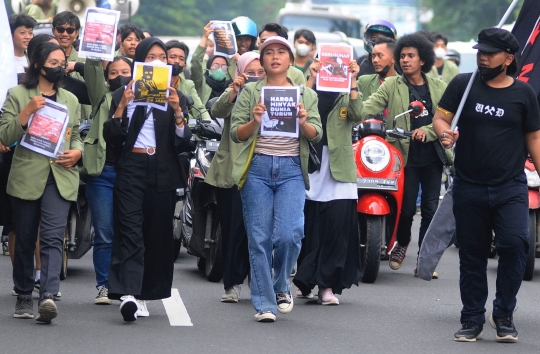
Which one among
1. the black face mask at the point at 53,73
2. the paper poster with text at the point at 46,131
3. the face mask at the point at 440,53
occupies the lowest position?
the paper poster with text at the point at 46,131

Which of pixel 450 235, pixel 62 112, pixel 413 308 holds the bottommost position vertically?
pixel 413 308

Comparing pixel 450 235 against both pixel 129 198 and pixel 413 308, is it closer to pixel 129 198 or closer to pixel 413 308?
pixel 413 308

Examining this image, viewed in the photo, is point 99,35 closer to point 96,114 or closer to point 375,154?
point 96,114

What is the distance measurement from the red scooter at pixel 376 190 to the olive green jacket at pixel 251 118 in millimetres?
2069

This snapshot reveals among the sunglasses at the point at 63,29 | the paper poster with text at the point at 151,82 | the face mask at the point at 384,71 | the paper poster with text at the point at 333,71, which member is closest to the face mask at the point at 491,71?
the paper poster with text at the point at 333,71

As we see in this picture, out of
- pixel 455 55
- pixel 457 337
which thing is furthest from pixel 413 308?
pixel 455 55

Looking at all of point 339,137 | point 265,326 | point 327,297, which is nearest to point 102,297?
point 265,326

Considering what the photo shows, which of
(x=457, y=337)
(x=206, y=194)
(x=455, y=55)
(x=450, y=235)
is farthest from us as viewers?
Result: (x=455, y=55)

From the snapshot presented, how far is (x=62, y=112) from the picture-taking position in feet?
29.1

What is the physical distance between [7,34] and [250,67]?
1742 mm

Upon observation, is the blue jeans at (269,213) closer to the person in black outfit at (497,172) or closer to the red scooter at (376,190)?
the person in black outfit at (497,172)

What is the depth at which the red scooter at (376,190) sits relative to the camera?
1108 centimetres

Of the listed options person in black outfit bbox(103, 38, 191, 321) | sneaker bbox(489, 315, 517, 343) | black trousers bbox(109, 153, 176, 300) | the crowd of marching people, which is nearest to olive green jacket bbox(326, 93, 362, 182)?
the crowd of marching people

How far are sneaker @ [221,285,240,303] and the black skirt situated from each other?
1.47 ft
